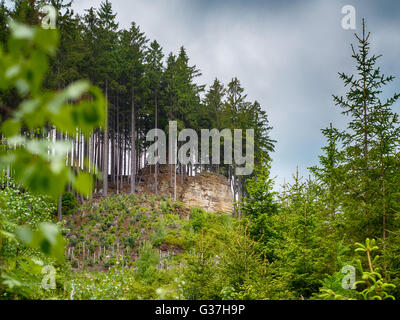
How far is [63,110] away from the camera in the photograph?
0.67 metres

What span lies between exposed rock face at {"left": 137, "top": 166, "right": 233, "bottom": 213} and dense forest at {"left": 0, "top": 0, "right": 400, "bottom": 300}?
6738 mm

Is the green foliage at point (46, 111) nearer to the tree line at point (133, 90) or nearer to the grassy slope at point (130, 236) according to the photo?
the grassy slope at point (130, 236)

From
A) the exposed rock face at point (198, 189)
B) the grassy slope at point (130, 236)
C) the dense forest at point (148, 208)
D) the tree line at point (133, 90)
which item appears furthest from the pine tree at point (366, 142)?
the exposed rock face at point (198, 189)

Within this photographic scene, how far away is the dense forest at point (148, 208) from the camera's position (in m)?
0.72

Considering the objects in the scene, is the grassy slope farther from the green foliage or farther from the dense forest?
the green foliage

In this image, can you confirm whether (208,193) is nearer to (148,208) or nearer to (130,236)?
(148,208)

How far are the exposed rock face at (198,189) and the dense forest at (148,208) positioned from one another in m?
6.74

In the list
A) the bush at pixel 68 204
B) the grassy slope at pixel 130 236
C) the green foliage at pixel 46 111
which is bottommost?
the grassy slope at pixel 130 236

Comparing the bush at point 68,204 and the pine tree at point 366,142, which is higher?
the pine tree at point 366,142

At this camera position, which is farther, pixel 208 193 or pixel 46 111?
pixel 208 193

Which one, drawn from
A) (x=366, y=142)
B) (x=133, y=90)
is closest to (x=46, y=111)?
(x=366, y=142)

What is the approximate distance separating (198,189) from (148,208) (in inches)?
482

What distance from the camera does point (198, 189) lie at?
3597 cm
